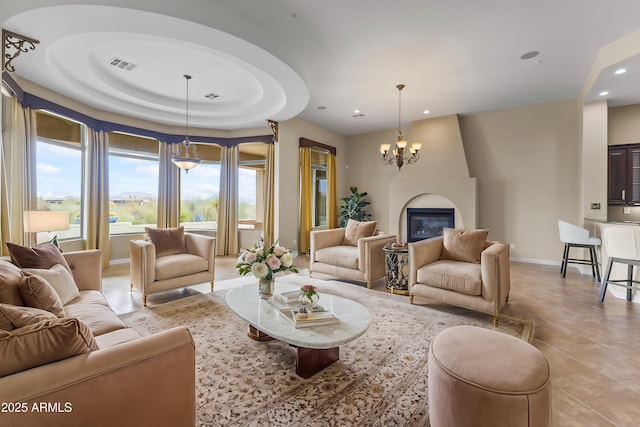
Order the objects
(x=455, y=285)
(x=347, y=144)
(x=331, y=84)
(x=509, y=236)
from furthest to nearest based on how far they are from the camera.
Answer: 1. (x=347, y=144)
2. (x=509, y=236)
3. (x=331, y=84)
4. (x=455, y=285)

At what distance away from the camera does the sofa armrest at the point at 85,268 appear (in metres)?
2.64

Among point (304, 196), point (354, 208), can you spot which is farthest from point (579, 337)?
point (354, 208)

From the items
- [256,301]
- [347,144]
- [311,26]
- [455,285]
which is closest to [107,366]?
[256,301]

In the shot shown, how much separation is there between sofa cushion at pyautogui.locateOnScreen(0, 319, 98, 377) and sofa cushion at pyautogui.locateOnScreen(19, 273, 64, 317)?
31.9 inches

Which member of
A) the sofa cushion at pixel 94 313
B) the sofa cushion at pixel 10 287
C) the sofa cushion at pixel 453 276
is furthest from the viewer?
the sofa cushion at pixel 453 276

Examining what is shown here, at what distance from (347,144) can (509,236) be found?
15.0 ft

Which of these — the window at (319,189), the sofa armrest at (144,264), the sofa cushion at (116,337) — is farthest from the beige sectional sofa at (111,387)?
the window at (319,189)

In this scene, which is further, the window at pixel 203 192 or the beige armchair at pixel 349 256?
the window at pixel 203 192

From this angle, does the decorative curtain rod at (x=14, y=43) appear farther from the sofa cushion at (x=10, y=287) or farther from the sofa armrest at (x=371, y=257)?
the sofa armrest at (x=371, y=257)

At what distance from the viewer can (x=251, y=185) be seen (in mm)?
6984

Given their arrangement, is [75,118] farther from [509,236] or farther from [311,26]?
[509,236]

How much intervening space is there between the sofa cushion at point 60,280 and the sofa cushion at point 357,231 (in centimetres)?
350

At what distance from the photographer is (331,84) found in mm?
4660

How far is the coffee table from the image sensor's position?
181cm
